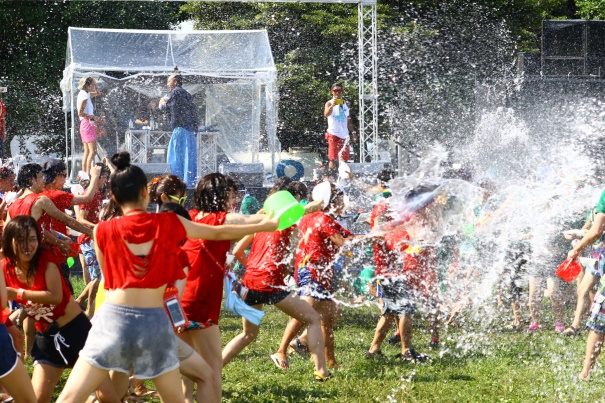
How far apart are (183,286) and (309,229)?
2378 millimetres

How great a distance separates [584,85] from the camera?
1848cm

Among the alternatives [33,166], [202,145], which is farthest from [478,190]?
[202,145]

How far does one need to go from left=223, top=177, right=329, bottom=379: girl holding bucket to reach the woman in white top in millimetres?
8540

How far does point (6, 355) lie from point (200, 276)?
1322 millimetres

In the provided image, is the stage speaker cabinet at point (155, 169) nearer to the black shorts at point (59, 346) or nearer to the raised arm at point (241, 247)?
the raised arm at point (241, 247)

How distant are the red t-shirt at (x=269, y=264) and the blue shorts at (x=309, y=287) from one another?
67cm

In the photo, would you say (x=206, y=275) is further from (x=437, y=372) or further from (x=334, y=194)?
(x=437, y=372)

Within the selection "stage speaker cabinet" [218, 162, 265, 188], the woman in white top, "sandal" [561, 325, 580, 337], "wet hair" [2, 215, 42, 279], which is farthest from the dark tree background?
"wet hair" [2, 215, 42, 279]

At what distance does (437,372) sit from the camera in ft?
24.0

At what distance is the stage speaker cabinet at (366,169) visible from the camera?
1512 centimetres

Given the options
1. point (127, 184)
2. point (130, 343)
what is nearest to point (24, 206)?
point (127, 184)

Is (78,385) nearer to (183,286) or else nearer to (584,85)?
(183,286)

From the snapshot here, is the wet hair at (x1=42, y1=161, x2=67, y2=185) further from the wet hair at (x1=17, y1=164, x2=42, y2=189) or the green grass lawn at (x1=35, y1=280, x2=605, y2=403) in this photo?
the green grass lawn at (x1=35, y1=280, x2=605, y2=403)

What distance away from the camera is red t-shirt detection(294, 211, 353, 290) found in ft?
22.9
